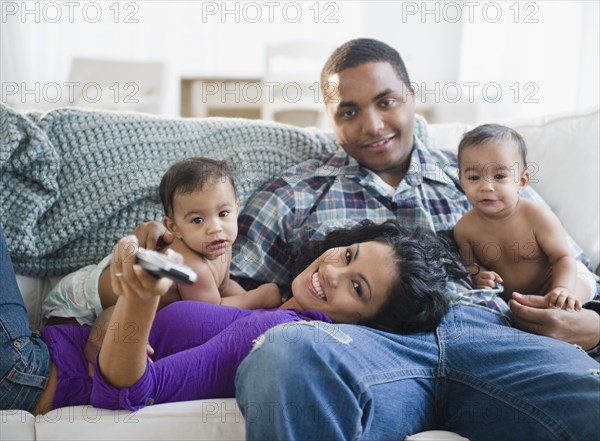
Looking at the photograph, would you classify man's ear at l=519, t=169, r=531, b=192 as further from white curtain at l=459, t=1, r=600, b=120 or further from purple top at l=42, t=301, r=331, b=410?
white curtain at l=459, t=1, r=600, b=120

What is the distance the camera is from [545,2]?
3.47 m

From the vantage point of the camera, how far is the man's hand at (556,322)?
1.51 metres

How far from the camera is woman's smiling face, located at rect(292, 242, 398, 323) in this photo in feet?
4.74

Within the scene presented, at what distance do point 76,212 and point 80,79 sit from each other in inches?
110

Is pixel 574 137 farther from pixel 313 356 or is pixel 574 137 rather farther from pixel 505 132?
pixel 313 356

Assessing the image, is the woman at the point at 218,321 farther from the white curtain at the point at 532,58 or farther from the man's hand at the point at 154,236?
the white curtain at the point at 532,58

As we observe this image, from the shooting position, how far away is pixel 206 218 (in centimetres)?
154

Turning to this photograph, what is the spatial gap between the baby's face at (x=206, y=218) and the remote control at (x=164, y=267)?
20.2 inches

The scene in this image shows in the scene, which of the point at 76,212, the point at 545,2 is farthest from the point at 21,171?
the point at 545,2

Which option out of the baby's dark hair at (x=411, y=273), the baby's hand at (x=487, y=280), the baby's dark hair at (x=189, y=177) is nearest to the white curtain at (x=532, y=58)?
the baby's hand at (x=487, y=280)

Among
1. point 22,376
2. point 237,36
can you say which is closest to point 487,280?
point 22,376

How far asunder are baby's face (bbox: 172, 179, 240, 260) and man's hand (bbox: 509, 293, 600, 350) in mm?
648

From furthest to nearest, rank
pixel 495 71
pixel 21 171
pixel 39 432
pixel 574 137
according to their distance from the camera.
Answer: pixel 495 71 < pixel 574 137 < pixel 21 171 < pixel 39 432

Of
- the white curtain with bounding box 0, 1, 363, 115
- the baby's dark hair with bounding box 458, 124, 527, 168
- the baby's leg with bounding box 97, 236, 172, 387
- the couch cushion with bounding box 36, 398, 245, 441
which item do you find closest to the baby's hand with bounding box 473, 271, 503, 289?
the baby's dark hair with bounding box 458, 124, 527, 168
